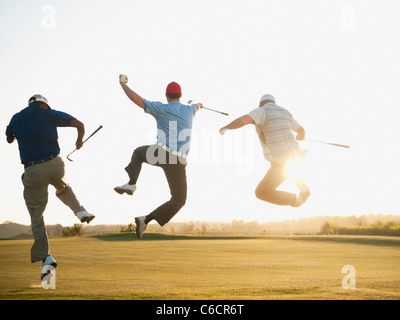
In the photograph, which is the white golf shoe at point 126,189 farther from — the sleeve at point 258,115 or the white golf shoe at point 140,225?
the sleeve at point 258,115

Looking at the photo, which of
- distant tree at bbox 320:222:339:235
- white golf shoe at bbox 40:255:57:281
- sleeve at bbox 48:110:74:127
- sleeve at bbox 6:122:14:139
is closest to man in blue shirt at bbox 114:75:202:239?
sleeve at bbox 48:110:74:127

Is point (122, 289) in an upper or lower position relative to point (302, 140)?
lower

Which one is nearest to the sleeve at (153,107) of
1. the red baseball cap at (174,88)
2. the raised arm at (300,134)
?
the red baseball cap at (174,88)

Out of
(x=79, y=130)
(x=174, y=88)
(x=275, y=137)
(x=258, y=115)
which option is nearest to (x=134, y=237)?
(x=79, y=130)

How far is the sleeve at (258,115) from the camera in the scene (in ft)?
32.4

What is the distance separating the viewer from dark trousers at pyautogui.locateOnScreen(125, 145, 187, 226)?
29.3 feet

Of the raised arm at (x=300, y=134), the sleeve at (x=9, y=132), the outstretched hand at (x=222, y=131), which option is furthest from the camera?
the raised arm at (x=300, y=134)

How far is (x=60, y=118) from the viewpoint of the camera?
31.1 feet

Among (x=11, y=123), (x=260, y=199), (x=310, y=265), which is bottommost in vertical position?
(x=310, y=265)

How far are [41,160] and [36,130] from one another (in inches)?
22.8
